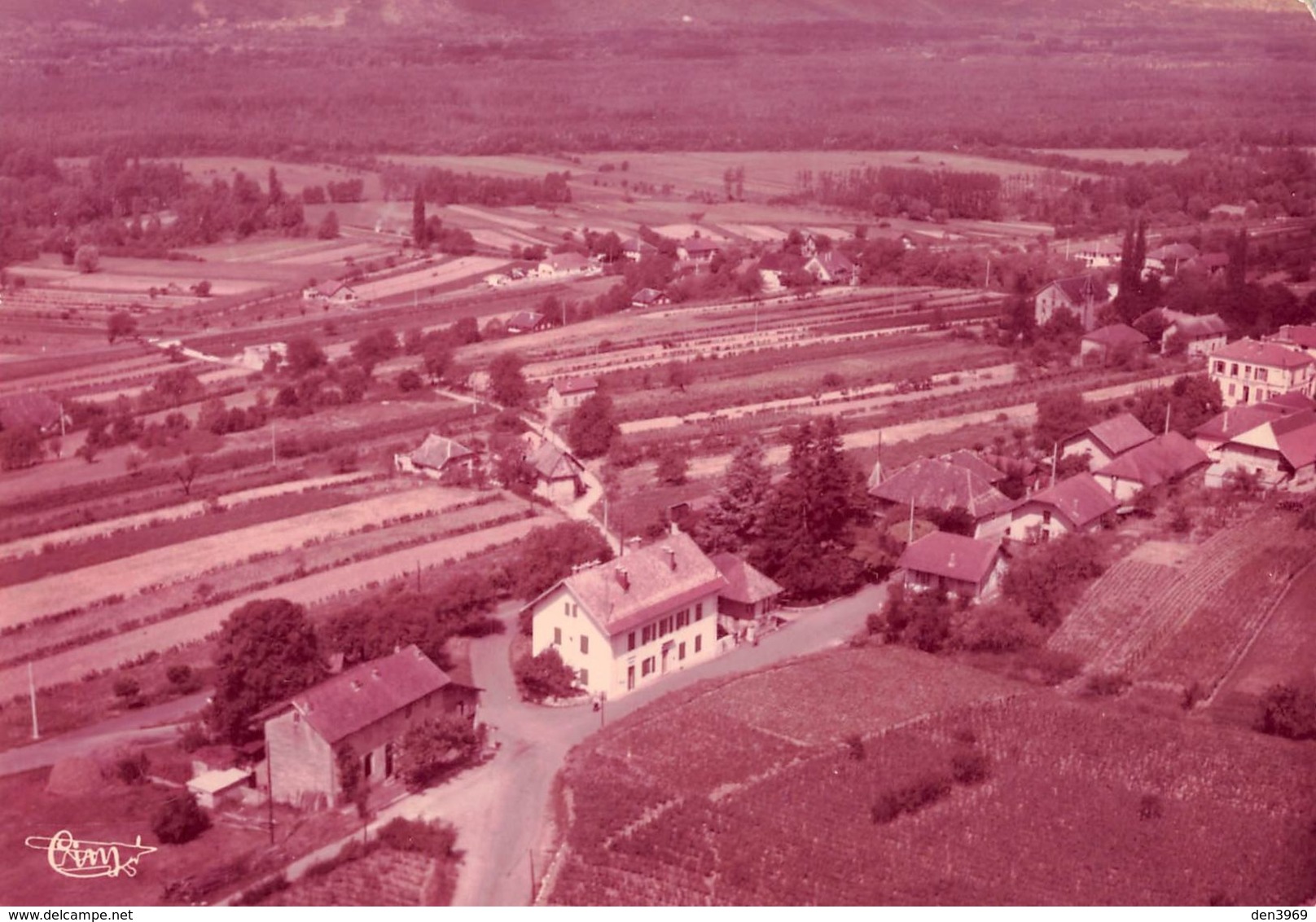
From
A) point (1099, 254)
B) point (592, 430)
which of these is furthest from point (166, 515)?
point (1099, 254)

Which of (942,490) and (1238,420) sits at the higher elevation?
(1238,420)

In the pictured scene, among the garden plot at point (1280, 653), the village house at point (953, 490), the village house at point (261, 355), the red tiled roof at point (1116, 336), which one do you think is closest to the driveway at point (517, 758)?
the village house at point (953, 490)

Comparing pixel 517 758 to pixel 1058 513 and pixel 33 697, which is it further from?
pixel 1058 513

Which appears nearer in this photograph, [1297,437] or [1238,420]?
[1297,437]

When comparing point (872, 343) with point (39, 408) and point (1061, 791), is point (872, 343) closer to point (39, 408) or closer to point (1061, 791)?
point (39, 408)

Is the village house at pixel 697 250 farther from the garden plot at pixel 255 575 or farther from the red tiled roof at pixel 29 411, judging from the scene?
the red tiled roof at pixel 29 411

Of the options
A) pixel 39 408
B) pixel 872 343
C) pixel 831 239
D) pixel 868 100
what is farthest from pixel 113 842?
pixel 868 100

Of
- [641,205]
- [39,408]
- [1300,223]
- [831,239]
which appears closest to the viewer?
[39,408]
